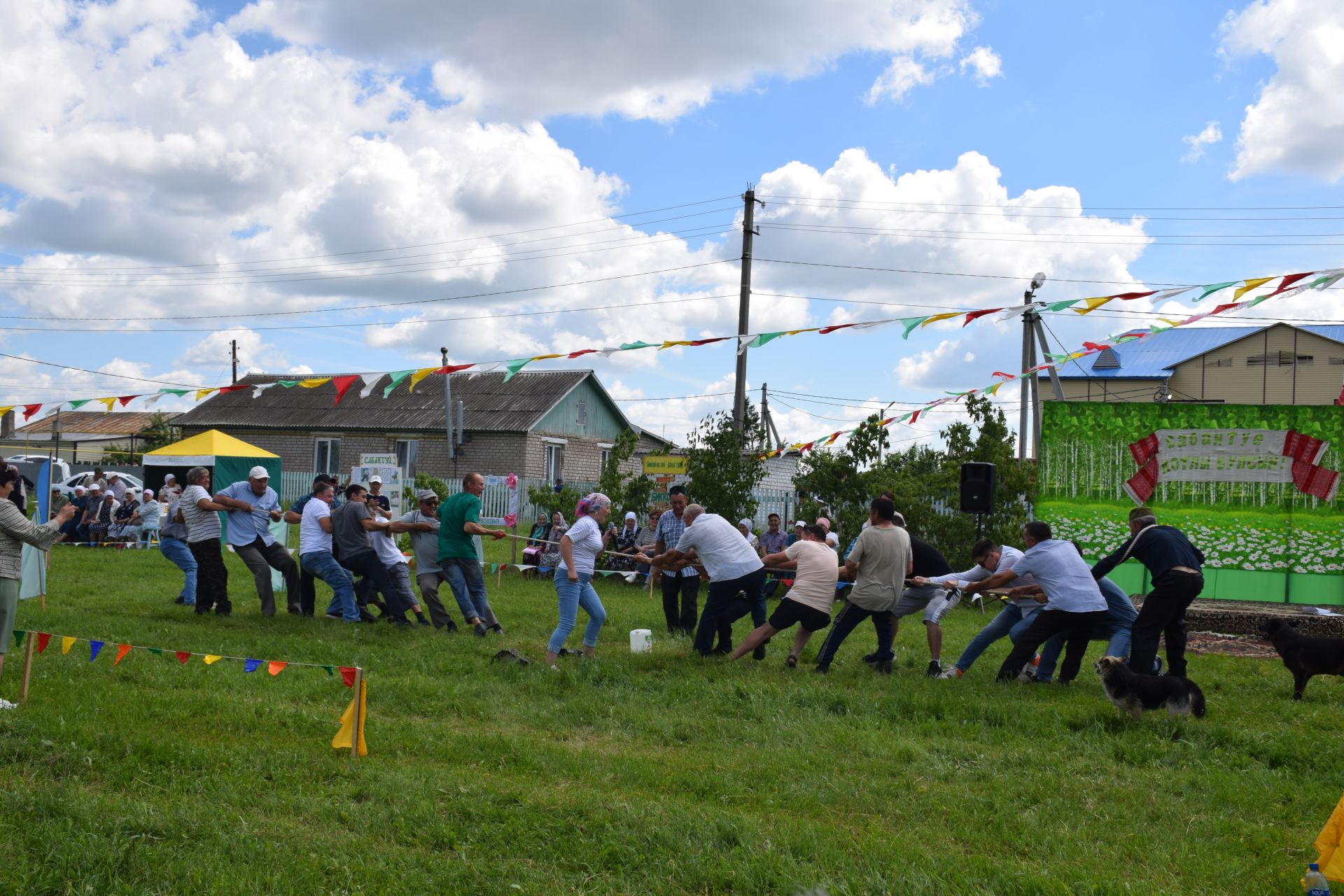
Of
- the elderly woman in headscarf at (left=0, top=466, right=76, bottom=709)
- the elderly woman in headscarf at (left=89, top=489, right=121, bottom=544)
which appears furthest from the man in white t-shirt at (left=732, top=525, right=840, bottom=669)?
the elderly woman in headscarf at (left=89, top=489, right=121, bottom=544)

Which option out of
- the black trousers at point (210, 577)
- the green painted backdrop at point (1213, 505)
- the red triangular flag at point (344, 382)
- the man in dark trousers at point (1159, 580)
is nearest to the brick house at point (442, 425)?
the red triangular flag at point (344, 382)

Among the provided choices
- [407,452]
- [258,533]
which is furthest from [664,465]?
[407,452]

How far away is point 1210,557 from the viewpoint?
14.5 meters

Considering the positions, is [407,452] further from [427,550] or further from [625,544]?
[427,550]

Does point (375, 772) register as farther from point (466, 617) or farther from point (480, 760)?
point (466, 617)

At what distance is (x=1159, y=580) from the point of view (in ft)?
29.6

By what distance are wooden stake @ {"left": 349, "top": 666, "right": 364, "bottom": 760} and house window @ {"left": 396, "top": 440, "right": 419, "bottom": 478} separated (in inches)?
1181

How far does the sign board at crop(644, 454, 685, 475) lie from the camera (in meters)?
20.0

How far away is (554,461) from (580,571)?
87.6 ft

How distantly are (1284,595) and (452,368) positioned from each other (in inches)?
439

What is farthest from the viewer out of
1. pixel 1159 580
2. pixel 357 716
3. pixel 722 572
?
pixel 722 572

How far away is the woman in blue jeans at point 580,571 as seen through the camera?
31.2 feet

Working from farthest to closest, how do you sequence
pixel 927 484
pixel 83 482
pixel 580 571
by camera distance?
pixel 83 482 → pixel 927 484 → pixel 580 571

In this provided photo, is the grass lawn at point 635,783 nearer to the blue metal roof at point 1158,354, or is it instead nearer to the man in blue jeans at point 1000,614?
the man in blue jeans at point 1000,614
